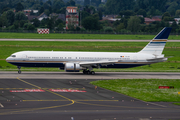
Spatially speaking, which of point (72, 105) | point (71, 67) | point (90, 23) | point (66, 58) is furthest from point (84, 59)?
point (90, 23)

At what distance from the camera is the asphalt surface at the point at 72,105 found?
25.8 meters

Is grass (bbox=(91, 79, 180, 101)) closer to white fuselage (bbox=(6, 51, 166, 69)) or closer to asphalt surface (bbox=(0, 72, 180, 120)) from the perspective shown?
asphalt surface (bbox=(0, 72, 180, 120))

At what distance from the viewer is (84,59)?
52.7 m

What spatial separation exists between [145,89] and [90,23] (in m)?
160

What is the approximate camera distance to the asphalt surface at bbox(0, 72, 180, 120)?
84.7 feet

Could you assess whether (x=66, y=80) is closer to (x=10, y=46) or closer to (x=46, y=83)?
(x=46, y=83)

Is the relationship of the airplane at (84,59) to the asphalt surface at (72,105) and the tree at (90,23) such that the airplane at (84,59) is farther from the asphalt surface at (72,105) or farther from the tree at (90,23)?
the tree at (90,23)

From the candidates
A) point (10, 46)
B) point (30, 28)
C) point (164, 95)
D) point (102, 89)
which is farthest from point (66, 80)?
point (30, 28)

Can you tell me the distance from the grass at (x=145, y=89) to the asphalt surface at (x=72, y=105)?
1.66 metres

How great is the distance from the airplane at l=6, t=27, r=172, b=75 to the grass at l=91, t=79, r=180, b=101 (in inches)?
325

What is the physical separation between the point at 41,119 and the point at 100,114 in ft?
17.2

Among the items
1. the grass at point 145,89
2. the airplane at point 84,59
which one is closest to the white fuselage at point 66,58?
the airplane at point 84,59

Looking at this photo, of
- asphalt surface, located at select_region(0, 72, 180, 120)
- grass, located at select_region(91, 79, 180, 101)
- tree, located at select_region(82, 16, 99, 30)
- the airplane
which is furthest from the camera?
tree, located at select_region(82, 16, 99, 30)

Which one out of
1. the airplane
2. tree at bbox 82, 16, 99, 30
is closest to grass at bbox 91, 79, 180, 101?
the airplane
